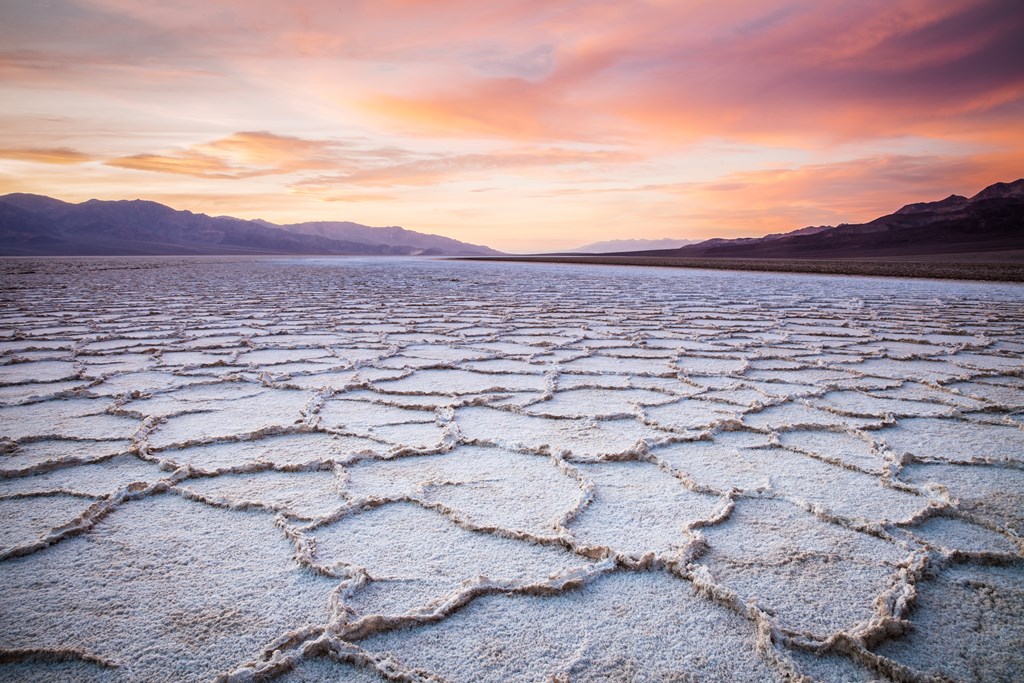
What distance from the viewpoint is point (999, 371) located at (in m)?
2.72

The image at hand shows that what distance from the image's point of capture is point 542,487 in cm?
141

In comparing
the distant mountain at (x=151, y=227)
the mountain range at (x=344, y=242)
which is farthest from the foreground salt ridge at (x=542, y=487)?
the distant mountain at (x=151, y=227)

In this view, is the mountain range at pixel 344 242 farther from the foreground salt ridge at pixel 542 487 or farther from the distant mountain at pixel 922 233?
the foreground salt ridge at pixel 542 487

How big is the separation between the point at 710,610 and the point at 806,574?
227 mm

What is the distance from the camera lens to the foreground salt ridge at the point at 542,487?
871mm

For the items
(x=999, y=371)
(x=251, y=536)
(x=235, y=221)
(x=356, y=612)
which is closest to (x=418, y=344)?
(x=251, y=536)

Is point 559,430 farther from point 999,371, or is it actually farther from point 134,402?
point 999,371

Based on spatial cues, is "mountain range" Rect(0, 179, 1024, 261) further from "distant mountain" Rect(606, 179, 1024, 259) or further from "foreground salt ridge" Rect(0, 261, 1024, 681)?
"foreground salt ridge" Rect(0, 261, 1024, 681)

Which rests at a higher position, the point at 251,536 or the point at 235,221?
the point at 235,221

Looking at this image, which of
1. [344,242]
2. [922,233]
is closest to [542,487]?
[922,233]

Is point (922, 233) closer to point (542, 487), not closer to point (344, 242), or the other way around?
point (542, 487)

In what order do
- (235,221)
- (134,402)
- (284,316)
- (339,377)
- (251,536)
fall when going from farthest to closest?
(235,221) < (284,316) < (339,377) < (134,402) < (251,536)

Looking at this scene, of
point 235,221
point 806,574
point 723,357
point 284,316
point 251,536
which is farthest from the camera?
point 235,221

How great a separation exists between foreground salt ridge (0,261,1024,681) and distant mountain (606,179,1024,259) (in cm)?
3856
